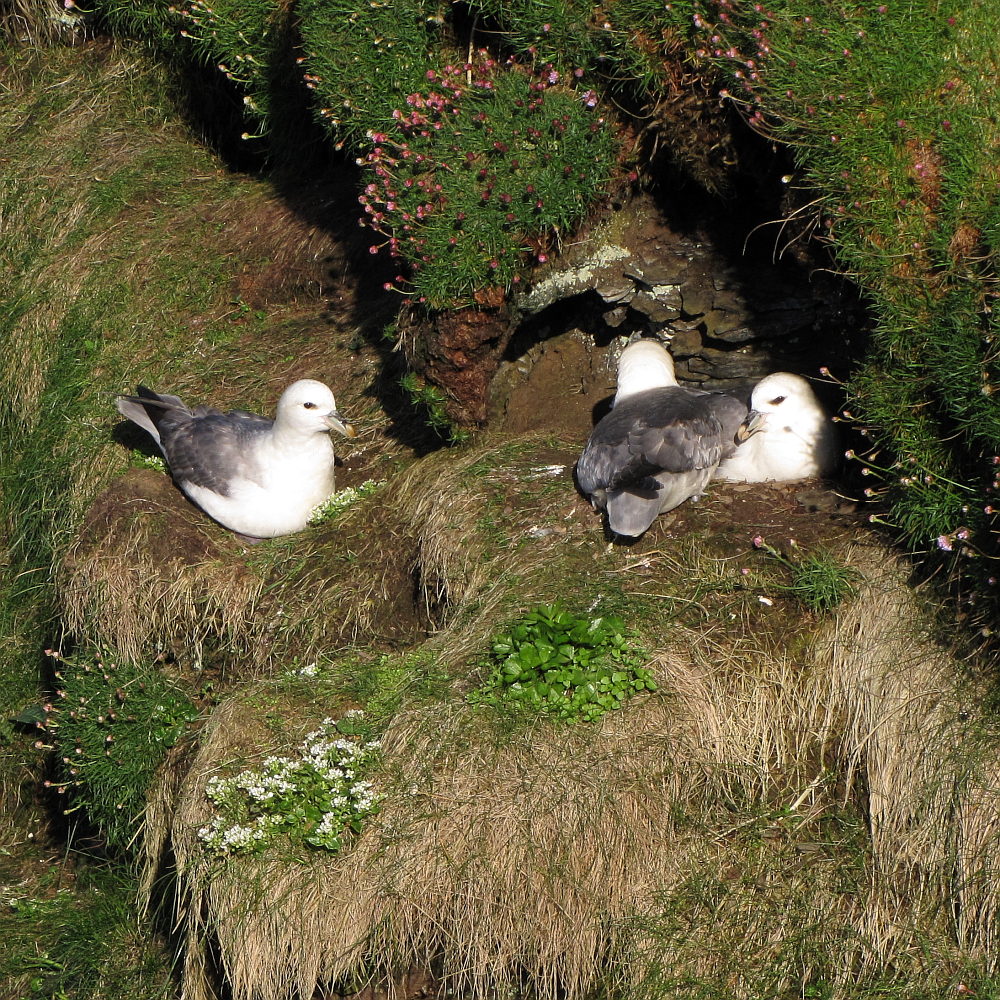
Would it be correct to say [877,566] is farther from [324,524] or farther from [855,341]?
[324,524]

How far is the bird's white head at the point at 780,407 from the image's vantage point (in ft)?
14.5

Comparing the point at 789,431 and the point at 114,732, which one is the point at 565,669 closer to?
the point at 789,431

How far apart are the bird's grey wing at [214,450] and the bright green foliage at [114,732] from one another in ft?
2.78

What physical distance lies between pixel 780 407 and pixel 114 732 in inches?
112

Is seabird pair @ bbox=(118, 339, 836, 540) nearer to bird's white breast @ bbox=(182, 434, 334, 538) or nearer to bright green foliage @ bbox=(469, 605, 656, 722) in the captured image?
bird's white breast @ bbox=(182, 434, 334, 538)

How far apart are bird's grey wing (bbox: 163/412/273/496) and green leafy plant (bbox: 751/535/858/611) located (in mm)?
2373

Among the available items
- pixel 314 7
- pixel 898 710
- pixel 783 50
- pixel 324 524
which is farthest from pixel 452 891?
pixel 314 7

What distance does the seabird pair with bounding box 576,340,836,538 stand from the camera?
416 centimetres

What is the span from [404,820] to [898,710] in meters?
1.51

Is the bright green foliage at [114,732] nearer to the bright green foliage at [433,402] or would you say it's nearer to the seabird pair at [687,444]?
the bright green foliage at [433,402]

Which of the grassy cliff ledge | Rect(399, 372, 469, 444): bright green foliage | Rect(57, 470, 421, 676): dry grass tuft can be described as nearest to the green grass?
the grassy cliff ledge

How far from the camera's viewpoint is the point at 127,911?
4.46 metres

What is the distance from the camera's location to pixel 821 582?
12.5 feet

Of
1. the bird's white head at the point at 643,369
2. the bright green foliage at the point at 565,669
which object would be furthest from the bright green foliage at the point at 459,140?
the bright green foliage at the point at 565,669
